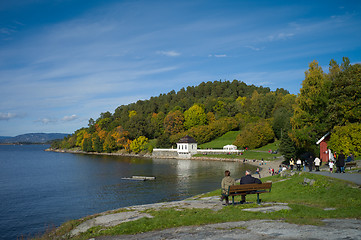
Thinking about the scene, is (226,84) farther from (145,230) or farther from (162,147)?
(145,230)

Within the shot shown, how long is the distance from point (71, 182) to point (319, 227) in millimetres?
48900

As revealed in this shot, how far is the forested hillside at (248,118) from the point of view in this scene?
38.1m

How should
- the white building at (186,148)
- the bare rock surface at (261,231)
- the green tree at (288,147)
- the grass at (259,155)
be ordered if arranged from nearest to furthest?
the bare rock surface at (261,231) < the green tree at (288,147) < the grass at (259,155) < the white building at (186,148)

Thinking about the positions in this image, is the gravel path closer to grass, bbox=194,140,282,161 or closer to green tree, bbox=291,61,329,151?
green tree, bbox=291,61,329,151

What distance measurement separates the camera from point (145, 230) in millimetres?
11695

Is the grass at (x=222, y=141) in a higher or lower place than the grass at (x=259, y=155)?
higher

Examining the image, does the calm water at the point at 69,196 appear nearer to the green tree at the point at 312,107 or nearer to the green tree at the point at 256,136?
the green tree at the point at 312,107

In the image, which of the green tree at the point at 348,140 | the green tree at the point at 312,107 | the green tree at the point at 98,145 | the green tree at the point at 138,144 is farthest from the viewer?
the green tree at the point at 98,145

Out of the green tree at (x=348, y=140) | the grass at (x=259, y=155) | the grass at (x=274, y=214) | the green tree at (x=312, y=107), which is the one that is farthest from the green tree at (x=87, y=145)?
the grass at (x=274, y=214)

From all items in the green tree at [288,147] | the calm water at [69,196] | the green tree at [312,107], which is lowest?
the calm water at [69,196]

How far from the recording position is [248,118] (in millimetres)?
116562

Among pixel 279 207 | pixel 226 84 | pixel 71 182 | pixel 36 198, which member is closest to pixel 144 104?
pixel 226 84

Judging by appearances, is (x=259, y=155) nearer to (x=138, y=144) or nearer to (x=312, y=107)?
(x=312, y=107)

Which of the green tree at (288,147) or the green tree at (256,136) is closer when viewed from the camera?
the green tree at (288,147)
